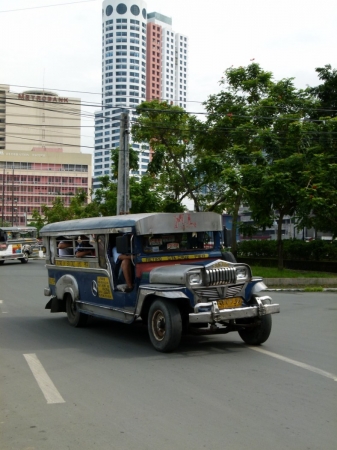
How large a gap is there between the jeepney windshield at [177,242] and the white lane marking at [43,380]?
2591 mm

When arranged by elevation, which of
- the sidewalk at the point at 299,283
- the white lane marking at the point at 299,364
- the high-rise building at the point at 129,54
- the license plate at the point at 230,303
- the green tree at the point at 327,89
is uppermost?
the high-rise building at the point at 129,54

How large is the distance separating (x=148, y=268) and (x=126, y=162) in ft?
50.0

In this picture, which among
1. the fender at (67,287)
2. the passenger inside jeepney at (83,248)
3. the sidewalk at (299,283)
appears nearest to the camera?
the passenger inside jeepney at (83,248)

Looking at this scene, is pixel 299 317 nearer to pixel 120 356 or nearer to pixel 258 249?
pixel 120 356

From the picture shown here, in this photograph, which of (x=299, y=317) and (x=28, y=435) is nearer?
(x=28, y=435)

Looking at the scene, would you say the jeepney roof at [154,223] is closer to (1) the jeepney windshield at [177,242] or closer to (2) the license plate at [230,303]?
(1) the jeepney windshield at [177,242]

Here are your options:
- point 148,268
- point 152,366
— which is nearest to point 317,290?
point 148,268

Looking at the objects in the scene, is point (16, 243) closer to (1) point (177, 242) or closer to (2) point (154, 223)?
(1) point (177, 242)

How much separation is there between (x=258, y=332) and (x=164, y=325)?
1628 millimetres

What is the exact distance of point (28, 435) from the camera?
5418 mm

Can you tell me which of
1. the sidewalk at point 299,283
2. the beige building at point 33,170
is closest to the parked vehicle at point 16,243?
the sidewalk at point 299,283

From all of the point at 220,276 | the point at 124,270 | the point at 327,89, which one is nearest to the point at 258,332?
the point at 220,276

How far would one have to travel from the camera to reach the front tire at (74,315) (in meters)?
12.0

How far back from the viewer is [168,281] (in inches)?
370
